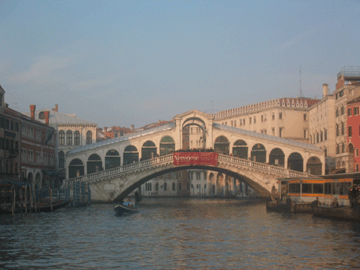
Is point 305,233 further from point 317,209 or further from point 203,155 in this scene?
point 203,155

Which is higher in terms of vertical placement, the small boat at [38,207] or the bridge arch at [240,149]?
the bridge arch at [240,149]

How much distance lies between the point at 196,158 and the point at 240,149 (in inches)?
269

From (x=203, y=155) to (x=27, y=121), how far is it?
1953 centimetres

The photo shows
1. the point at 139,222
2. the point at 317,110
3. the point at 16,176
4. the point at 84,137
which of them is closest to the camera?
the point at 139,222

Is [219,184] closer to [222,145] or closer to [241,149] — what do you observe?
[222,145]

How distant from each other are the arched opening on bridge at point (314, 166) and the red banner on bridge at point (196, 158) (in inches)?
464

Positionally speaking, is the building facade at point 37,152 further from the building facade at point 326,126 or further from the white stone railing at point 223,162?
the building facade at point 326,126

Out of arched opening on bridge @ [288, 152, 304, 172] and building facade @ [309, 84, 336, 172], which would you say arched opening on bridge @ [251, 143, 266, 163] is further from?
building facade @ [309, 84, 336, 172]

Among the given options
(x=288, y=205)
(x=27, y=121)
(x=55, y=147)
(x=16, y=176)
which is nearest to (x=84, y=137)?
(x=55, y=147)

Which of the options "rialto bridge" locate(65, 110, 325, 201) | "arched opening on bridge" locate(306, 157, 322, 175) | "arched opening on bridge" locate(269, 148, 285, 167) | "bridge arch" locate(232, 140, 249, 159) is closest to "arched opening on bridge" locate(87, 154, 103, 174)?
"rialto bridge" locate(65, 110, 325, 201)

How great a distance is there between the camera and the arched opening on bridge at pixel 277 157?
225 ft

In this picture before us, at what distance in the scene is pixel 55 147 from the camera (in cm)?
7712

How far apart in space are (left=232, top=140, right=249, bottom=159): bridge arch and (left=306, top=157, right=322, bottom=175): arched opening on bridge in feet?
24.0

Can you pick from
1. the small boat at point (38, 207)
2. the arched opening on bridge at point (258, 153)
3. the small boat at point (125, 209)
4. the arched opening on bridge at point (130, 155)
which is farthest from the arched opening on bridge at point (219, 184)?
the small boat at point (125, 209)
